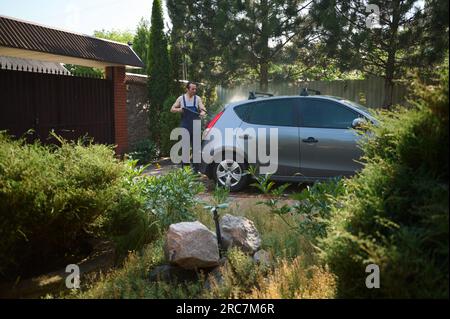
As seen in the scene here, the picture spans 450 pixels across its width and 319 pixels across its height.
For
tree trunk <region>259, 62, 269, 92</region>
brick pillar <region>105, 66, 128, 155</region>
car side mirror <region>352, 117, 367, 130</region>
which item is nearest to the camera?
car side mirror <region>352, 117, 367, 130</region>

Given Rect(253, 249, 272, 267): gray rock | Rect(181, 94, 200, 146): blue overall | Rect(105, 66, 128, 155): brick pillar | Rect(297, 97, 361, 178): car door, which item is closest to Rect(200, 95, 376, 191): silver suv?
Rect(297, 97, 361, 178): car door

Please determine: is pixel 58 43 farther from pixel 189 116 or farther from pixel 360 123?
pixel 360 123

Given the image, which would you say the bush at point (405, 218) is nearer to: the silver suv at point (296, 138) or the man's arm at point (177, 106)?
the silver suv at point (296, 138)

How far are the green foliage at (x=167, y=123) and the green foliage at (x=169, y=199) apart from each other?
752 cm

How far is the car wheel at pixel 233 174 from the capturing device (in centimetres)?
755

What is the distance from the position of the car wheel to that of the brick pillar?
399 centimetres

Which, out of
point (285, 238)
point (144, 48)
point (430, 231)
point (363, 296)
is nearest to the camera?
point (430, 231)

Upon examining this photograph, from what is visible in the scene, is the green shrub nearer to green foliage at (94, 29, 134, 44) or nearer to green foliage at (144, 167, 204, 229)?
green foliage at (144, 167, 204, 229)

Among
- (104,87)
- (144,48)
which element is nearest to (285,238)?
(104,87)

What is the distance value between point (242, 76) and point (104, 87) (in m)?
5.24

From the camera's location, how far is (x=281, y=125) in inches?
289

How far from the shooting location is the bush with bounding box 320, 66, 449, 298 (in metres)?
2.20
